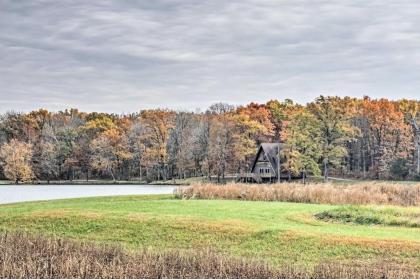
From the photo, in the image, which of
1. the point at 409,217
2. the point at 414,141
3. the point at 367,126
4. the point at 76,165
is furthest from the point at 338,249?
the point at 76,165

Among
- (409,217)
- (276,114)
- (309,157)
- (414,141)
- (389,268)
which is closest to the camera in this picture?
(389,268)

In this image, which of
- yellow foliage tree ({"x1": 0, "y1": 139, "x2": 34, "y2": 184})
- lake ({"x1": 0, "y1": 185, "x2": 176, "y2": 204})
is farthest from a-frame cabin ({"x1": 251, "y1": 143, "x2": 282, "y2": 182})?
yellow foliage tree ({"x1": 0, "y1": 139, "x2": 34, "y2": 184})

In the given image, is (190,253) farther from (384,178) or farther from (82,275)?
(384,178)

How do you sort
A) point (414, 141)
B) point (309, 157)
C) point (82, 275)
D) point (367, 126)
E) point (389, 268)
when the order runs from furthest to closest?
point (367, 126) → point (414, 141) → point (309, 157) → point (389, 268) → point (82, 275)

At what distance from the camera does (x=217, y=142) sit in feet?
267

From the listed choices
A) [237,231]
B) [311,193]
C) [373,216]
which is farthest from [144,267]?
[311,193]

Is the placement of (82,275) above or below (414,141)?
below

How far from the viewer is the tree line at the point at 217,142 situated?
69.9 meters

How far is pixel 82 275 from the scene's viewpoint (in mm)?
11945

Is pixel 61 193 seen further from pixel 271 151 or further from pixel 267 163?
pixel 271 151

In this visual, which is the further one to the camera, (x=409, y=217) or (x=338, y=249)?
(x=409, y=217)

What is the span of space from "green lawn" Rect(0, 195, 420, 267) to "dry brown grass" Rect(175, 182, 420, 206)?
14.0ft

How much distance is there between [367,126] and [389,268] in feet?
235

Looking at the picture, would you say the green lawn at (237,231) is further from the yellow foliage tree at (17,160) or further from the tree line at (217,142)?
the yellow foliage tree at (17,160)
